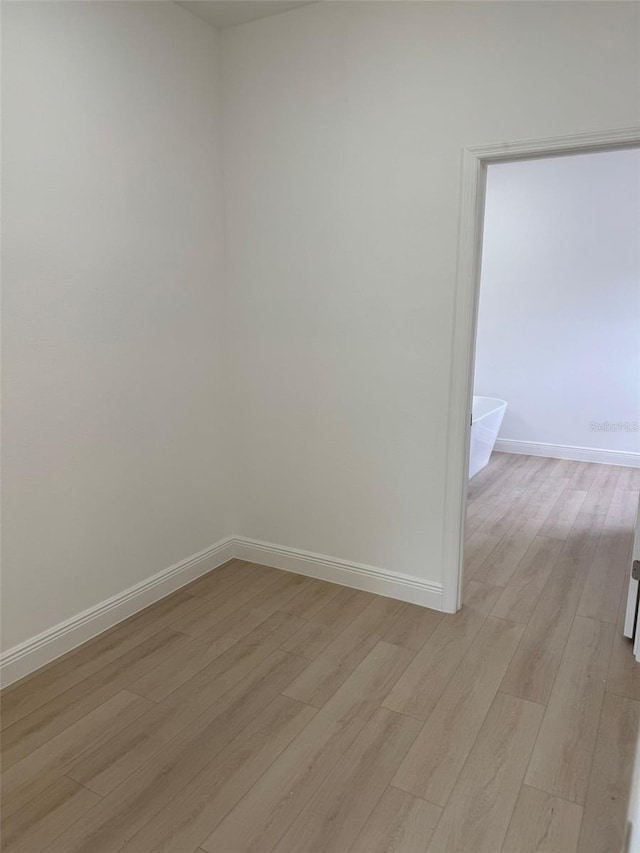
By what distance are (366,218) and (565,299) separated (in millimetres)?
3289

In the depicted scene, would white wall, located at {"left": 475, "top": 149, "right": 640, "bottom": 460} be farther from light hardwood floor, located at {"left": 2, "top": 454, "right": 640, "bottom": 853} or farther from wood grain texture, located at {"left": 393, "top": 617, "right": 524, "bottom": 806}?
wood grain texture, located at {"left": 393, "top": 617, "right": 524, "bottom": 806}

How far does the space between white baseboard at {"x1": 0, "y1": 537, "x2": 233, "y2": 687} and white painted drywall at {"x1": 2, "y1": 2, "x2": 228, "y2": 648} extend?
5 centimetres

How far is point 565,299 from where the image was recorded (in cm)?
535

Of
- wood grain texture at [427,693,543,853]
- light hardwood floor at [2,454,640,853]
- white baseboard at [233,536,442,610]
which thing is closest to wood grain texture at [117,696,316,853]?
light hardwood floor at [2,454,640,853]

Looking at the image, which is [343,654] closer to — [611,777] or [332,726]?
[332,726]

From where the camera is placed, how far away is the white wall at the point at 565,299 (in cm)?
506

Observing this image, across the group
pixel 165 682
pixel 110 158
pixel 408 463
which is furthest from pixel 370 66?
pixel 165 682

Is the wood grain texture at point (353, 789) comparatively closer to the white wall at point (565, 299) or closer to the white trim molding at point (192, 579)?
the white trim molding at point (192, 579)

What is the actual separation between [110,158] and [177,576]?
1992 mm

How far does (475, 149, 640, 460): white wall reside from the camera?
5.06 metres

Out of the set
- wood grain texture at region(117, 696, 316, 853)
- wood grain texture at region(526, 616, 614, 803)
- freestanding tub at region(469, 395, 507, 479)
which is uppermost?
freestanding tub at region(469, 395, 507, 479)

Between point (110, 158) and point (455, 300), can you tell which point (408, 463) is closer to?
point (455, 300)

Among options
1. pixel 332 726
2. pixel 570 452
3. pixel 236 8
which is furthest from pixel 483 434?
pixel 236 8

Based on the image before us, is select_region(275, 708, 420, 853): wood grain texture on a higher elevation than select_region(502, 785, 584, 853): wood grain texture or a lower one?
lower
